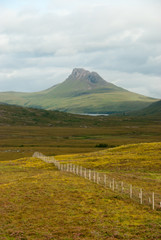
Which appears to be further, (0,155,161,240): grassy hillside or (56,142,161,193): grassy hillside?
(56,142,161,193): grassy hillside

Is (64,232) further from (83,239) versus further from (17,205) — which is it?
(17,205)

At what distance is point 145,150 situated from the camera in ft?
327

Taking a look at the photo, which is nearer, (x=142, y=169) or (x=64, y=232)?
(x=64, y=232)

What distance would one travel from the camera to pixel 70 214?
120ft

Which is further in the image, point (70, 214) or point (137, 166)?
point (137, 166)

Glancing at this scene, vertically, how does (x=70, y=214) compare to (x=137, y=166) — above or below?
above

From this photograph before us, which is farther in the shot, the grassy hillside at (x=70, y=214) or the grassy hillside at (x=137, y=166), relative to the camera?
the grassy hillside at (x=137, y=166)

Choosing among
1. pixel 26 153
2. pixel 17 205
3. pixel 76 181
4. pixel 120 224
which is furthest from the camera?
pixel 26 153

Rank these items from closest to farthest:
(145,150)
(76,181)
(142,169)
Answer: (76,181) < (142,169) < (145,150)

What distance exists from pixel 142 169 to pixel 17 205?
41592 millimetres

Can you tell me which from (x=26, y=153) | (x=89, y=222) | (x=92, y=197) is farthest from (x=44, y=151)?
(x=89, y=222)

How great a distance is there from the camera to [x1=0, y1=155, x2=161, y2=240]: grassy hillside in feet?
99.5

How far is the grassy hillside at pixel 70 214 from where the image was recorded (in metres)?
30.3

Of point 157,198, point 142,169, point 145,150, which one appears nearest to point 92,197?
point 157,198
